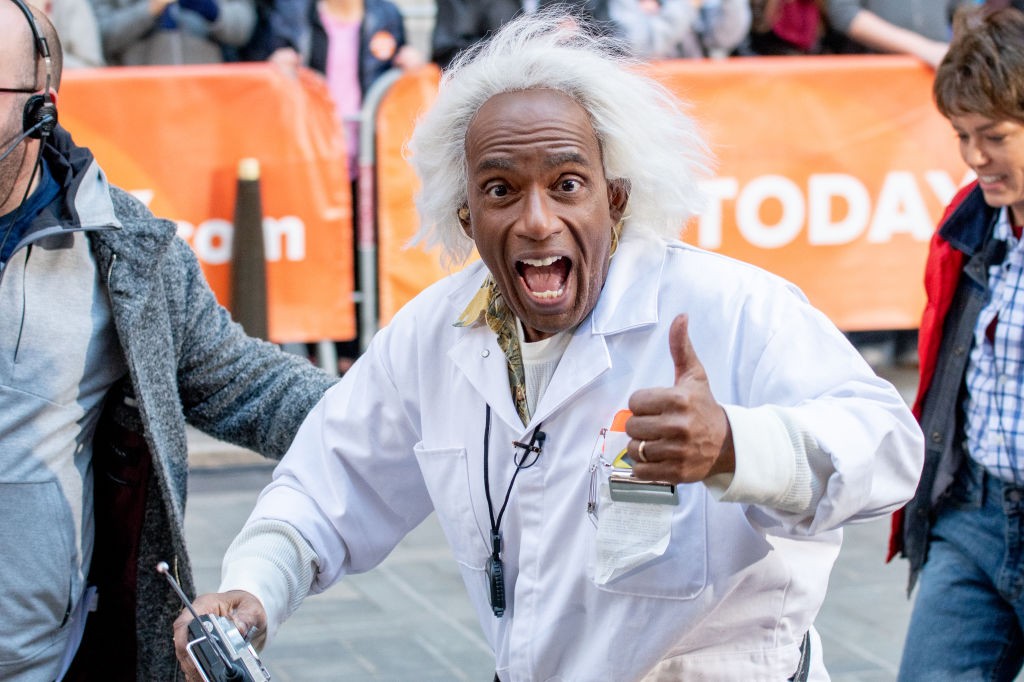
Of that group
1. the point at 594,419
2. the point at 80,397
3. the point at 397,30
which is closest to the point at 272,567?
the point at 80,397

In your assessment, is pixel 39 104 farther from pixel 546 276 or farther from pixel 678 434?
pixel 678 434

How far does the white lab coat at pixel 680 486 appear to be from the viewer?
7.16ft

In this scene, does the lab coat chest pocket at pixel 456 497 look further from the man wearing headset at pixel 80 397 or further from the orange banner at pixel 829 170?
the orange banner at pixel 829 170

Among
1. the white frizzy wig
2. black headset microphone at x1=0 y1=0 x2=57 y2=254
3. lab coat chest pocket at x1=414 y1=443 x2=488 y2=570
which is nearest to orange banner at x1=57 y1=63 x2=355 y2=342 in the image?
black headset microphone at x1=0 y1=0 x2=57 y2=254

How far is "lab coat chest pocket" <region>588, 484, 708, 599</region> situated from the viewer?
2.30 metres

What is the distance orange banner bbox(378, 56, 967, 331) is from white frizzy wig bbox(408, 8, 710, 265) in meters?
5.06

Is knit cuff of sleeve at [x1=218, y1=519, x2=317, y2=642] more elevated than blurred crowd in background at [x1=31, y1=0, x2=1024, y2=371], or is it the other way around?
blurred crowd in background at [x1=31, y1=0, x2=1024, y2=371]

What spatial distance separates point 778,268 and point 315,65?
8.88 feet

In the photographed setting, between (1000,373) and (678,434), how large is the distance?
1.69 m

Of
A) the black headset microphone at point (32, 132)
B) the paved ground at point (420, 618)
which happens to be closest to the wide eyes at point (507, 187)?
the black headset microphone at point (32, 132)

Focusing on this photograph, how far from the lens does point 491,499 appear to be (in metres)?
2.51

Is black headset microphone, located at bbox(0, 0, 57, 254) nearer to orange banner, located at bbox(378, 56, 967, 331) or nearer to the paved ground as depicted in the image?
the paved ground

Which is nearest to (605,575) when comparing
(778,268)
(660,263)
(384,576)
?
(660,263)

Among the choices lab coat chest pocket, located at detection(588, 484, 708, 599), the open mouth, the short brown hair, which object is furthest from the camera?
the short brown hair
